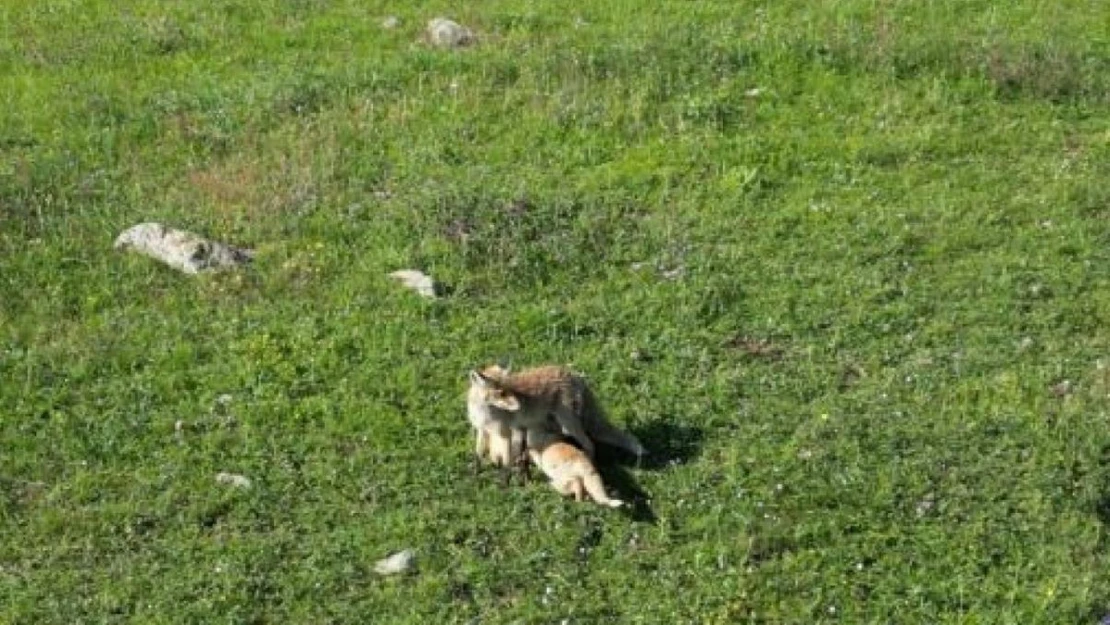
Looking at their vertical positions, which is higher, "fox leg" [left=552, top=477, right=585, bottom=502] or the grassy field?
"fox leg" [left=552, top=477, right=585, bottom=502]

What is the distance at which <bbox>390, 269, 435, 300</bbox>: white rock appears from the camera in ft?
49.5

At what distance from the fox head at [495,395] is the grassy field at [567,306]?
0.63m

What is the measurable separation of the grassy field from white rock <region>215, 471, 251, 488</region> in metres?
0.12

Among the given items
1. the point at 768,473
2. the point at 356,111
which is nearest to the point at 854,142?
the point at 356,111

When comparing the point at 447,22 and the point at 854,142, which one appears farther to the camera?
the point at 447,22

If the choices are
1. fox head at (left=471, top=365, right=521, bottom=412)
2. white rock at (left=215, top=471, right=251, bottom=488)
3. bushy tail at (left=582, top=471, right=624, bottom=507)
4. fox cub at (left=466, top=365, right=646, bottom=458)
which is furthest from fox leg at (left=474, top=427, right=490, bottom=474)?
white rock at (left=215, top=471, right=251, bottom=488)

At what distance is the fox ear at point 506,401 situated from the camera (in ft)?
39.4

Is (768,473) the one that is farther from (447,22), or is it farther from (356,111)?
(447,22)

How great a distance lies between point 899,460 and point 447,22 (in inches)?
409

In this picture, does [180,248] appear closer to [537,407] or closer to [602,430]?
[537,407]

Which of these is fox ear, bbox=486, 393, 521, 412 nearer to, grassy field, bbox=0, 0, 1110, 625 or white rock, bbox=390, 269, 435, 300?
grassy field, bbox=0, 0, 1110, 625

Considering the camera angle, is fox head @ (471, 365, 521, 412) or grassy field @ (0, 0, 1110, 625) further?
fox head @ (471, 365, 521, 412)

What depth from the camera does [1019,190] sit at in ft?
55.8

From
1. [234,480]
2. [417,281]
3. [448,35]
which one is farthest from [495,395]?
[448,35]
